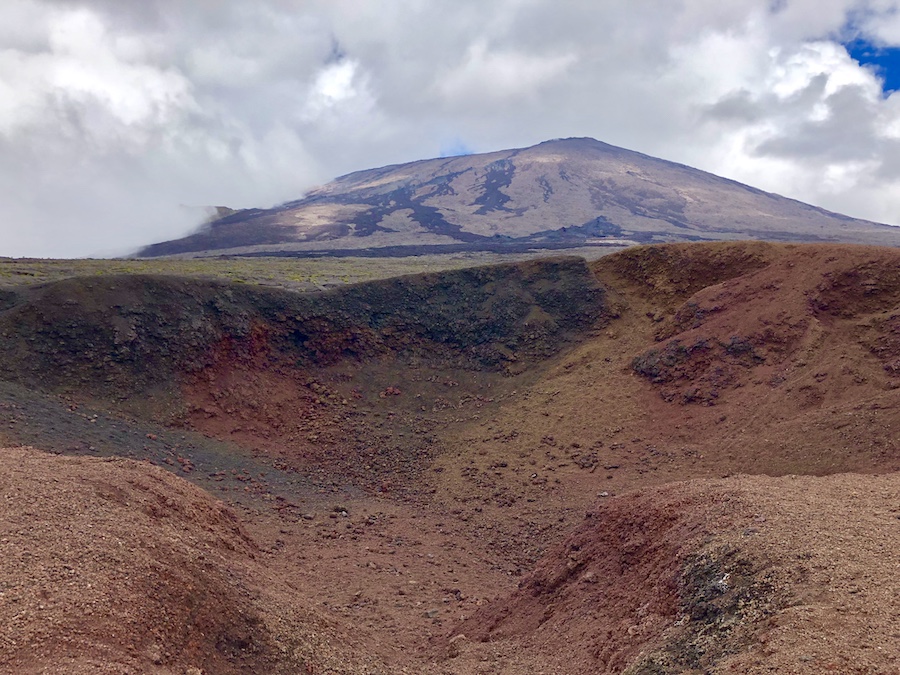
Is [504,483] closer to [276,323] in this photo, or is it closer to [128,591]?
[276,323]

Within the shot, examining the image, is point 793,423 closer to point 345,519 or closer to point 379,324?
point 345,519

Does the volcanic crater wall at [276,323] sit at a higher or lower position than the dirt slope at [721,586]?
higher

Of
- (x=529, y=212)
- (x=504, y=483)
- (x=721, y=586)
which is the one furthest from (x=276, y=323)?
(x=529, y=212)

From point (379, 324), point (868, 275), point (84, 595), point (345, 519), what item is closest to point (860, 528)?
point (84, 595)

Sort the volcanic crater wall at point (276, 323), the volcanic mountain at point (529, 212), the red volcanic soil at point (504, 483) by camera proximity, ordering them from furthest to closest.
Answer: the volcanic mountain at point (529, 212)
the volcanic crater wall at point (276, 323)
the red volcanic soil at point (504, 483)

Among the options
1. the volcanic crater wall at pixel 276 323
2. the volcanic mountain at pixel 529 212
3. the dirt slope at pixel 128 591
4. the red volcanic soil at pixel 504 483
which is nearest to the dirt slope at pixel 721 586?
the red volcanic soil at pixel 504 483

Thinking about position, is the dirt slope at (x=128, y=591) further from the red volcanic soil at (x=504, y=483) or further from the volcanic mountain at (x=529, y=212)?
the volcanic mountain at (x=529, y=212)
